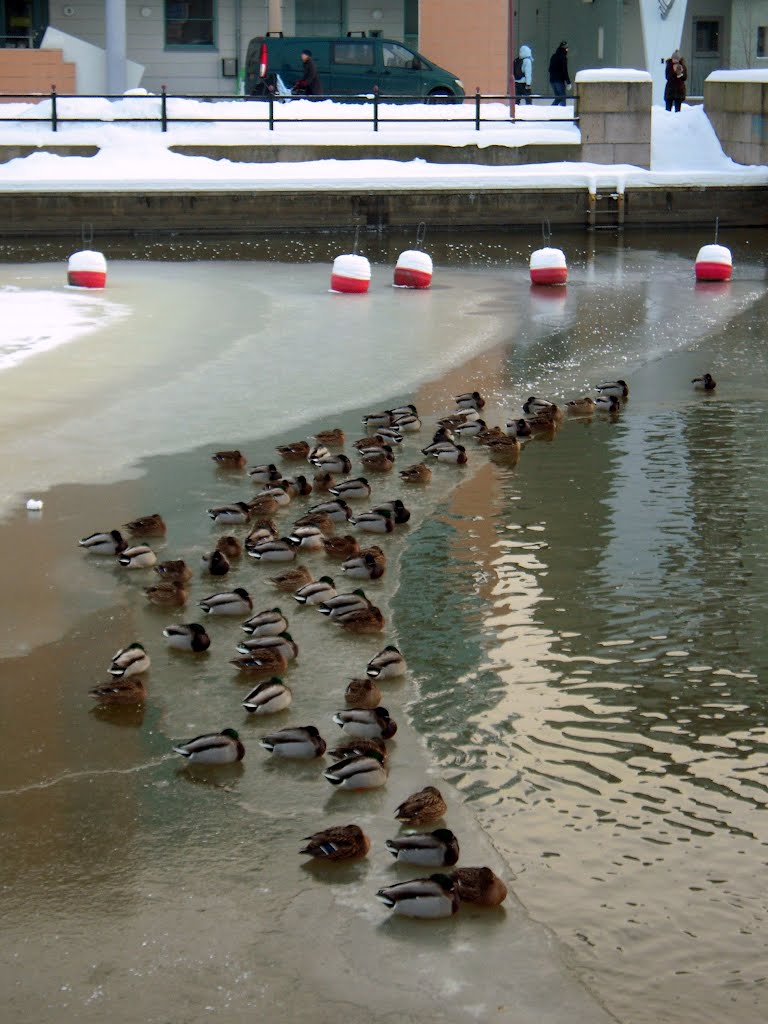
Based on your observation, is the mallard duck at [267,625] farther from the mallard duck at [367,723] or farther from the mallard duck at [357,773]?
the mallard duck at [357,773]

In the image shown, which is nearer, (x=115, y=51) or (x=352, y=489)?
(x=352, y=489)

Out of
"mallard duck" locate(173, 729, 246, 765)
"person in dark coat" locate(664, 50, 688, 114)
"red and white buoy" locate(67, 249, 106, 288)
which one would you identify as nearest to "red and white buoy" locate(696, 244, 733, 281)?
"red and white buoy" locate(67, 249, 106, 288)

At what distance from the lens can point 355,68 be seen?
3903 cm

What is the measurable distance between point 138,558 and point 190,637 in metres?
1.64

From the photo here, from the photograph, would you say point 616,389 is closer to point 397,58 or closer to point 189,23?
point 397,58

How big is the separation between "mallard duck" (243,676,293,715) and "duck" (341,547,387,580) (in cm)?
229

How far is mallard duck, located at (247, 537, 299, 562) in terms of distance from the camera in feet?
35.9

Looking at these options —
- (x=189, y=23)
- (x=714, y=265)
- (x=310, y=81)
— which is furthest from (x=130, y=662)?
(x=189, y=23)

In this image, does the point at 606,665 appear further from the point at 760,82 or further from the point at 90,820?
the point at 760,82

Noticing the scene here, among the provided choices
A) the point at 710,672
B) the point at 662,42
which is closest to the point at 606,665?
the point at 710,672

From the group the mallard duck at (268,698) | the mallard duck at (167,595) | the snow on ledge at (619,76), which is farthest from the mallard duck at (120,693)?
the snow on ledge at (619,76)

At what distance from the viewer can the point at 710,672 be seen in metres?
9.12

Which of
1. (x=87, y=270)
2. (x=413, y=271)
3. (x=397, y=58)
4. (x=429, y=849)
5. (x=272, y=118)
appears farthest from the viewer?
(x=397, y=58)

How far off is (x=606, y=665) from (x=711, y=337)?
12.1 meters
